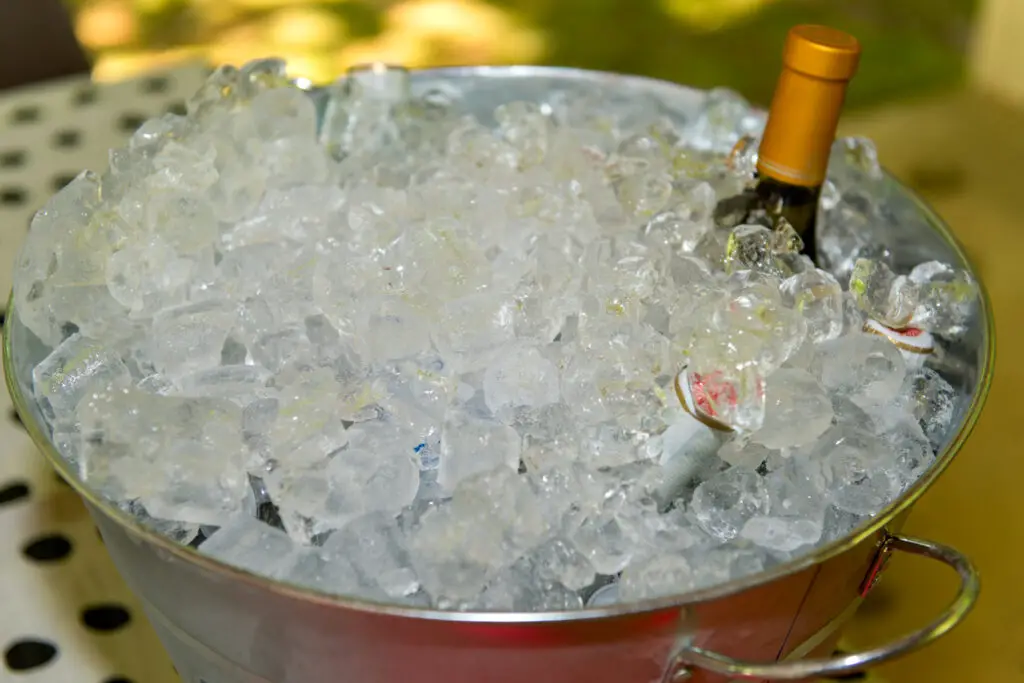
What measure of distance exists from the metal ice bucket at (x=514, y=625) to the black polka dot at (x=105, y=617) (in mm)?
305

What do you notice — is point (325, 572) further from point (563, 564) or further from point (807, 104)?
point (807, 104)

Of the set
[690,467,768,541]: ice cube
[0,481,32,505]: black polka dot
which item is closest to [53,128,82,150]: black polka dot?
[0,481,32,505]: black polka dot

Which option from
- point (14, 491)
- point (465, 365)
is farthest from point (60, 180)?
point (465, 365)

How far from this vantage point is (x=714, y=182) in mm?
975

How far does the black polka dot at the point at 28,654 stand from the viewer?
3.06 feet

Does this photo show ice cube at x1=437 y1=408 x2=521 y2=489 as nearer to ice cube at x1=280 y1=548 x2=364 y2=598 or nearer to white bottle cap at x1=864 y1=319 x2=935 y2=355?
ice cube at x1=280 y1=548 x2=364 y2=598

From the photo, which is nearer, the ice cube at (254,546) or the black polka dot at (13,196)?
the ice cube at (254,546)

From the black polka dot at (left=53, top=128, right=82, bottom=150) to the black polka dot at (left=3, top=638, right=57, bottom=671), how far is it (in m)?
0.86

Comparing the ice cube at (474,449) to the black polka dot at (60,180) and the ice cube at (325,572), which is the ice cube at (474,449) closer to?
the ice cube at (325,572)

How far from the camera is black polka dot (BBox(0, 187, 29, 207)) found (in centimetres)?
142

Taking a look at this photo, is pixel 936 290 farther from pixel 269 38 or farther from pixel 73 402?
pixel 269 38

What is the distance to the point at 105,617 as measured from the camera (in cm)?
99

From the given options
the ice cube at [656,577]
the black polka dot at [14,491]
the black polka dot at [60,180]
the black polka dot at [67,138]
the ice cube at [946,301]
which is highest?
the ice cube at [946,301]

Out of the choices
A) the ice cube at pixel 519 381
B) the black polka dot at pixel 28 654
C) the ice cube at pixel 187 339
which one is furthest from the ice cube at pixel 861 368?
the black polka dot at pixel 28 654
